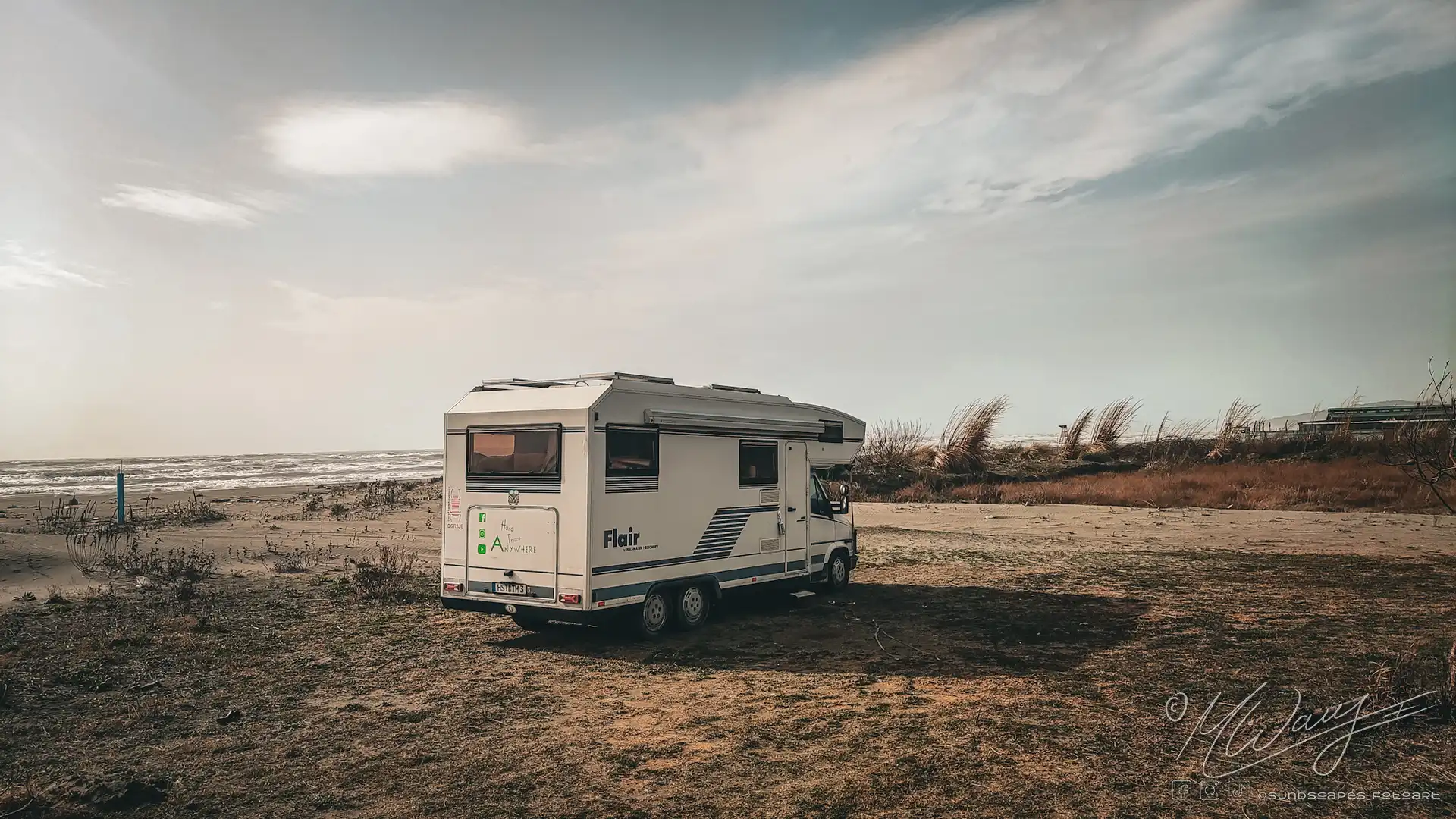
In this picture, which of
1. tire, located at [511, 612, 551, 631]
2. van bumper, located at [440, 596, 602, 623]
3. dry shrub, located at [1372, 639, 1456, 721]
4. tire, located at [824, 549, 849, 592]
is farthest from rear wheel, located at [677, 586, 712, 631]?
dry shrub, located at [1372, 639, 1456, 721]

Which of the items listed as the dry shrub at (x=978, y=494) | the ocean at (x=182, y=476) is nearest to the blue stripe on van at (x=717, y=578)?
the dry shrub at (x=978, y=494)

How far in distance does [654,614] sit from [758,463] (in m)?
2.72

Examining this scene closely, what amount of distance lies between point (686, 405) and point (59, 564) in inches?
487

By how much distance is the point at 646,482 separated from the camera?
11.1 metres

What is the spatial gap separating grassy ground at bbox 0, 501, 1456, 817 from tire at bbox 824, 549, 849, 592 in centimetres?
48


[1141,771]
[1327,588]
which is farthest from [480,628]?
[1327,588]

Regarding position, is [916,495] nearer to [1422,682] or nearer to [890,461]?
[890,461]

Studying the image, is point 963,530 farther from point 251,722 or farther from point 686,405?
point 251,722

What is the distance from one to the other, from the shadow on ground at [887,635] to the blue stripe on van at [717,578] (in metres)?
0.33

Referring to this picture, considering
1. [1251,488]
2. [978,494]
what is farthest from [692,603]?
[1251,488]

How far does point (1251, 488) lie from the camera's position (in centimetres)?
2989

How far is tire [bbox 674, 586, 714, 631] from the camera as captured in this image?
459 inches

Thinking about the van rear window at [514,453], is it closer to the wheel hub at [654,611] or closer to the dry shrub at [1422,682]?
the wheel hub at [654,611]

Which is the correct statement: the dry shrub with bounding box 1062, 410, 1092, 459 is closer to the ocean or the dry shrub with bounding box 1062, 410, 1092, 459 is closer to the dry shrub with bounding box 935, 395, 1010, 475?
the dry shrub with bounding box 935, 395, 1010, 475
